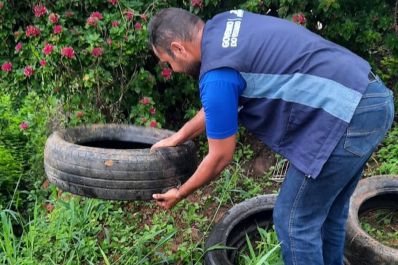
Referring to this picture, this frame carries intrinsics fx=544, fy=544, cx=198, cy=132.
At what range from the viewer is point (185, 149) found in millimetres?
3578

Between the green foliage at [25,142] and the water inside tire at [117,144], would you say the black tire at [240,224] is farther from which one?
the green foliage at [25,142]

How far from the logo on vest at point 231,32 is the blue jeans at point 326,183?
2.23 feet

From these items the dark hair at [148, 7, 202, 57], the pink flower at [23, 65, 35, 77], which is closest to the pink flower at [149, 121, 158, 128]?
the pink flower at [23, 65, 35, 77]

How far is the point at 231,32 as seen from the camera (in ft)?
8.52

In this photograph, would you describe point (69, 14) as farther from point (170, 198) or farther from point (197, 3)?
point (170, 198)

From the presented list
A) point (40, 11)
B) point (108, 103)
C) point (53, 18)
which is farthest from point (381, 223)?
point (40, 11)

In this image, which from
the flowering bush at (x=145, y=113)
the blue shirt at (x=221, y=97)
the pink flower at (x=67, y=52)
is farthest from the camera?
the flowering bush at (x=145, y=113)

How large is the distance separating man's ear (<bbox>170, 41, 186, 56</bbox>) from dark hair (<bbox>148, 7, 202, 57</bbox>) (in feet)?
0.06

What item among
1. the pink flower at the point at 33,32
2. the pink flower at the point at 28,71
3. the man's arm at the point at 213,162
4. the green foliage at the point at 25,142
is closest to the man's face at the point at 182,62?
the man's arm at the point at 213,162

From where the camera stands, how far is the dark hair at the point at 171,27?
8.54ft

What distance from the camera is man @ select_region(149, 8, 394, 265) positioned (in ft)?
8.34

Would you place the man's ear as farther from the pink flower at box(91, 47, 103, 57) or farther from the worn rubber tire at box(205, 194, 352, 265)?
the pink flower at box(91, 47, 103, 57)

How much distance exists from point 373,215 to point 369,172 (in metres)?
0.52

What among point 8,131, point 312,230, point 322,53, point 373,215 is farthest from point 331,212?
point 8,131
